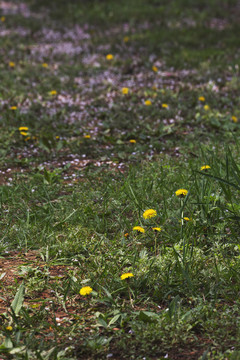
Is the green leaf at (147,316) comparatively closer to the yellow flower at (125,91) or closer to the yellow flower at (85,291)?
the yellow flower at (85,291)

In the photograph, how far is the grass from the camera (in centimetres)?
263

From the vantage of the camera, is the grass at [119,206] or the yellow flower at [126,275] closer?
the grass at [119,206]

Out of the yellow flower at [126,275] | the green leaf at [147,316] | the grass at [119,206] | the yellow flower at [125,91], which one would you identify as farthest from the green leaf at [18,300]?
the yellow flower at [125,91]

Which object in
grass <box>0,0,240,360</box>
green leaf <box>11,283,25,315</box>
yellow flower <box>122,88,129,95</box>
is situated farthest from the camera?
yellow flower <box>122,88,129,95</box>

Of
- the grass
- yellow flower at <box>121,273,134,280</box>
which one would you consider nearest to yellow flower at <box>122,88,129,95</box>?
the grass

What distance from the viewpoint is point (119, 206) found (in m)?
4.03

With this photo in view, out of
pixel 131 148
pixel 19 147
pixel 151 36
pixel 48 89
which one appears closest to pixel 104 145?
pixel 131 148

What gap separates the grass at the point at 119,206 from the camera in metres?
2.63

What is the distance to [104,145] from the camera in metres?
6.17

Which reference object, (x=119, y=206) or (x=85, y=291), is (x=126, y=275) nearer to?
(x=85, y=291)

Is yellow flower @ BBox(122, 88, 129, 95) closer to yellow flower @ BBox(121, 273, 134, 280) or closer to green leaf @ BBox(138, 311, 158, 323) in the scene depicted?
yellow flower @ BBox(121, 273, 134, 280)

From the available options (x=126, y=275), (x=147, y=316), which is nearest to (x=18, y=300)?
(x=126, y=275)

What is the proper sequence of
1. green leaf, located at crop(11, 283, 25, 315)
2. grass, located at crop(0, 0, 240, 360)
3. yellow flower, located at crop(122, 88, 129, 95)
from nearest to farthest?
grass, located at crop(0, 0, 240, 360) → green leaf, located at crop(11, 283, 25, 315) → yellow flower, located at crop(122, 88, 129, 95)

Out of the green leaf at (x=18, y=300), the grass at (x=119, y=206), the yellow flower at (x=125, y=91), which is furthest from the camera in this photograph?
the yellow flower at (x=125, y=91)
